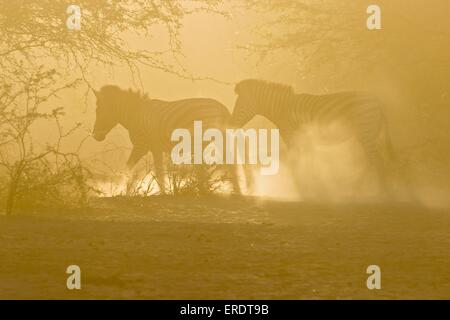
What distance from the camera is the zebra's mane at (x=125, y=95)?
15578 millimetres

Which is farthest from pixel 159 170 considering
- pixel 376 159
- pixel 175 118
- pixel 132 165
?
pixel 376 159

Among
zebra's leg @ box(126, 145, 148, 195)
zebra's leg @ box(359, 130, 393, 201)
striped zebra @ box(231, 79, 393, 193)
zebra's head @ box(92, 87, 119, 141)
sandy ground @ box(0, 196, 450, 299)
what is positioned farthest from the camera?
striped zebra @ box(231, 79, 393, 193)

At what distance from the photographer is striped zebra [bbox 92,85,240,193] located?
14.9m

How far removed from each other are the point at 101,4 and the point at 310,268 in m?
5.65

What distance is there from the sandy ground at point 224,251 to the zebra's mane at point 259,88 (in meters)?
4.14

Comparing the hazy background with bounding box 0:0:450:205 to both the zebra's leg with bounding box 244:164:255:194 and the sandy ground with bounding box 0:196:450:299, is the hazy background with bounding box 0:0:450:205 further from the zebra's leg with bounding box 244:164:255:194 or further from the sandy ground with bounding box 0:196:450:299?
the sandy ground with bounding box 0:196:450:299

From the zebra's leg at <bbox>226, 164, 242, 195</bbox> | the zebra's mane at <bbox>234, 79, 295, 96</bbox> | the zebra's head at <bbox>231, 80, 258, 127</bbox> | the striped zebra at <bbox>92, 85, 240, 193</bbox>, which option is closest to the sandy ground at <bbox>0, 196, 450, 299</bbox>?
the zebra's leg at <bbox>226, 164, 242, 195</bbox>

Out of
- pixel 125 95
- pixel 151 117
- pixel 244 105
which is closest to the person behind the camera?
pixel 151 117

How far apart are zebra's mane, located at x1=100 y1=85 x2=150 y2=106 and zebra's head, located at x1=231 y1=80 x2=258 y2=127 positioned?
1557 mm

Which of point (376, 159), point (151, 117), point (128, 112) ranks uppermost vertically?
point (128, 112)

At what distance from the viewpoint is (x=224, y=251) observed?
8797mm

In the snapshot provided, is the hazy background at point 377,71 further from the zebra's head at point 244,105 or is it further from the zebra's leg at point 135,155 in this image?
the zebra's leg at point 135,155

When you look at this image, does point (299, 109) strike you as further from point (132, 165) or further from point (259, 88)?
point (132, 165)

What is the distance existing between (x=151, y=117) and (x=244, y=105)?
1.70 metres
